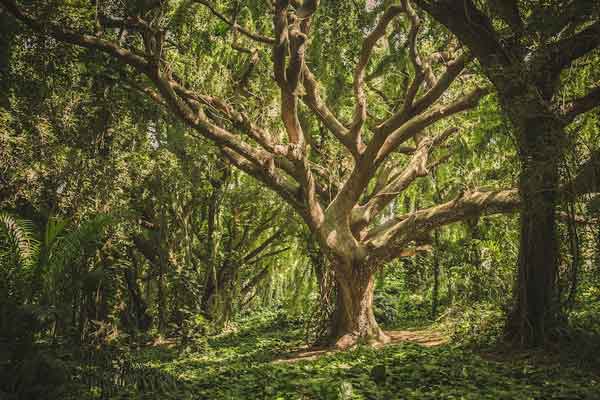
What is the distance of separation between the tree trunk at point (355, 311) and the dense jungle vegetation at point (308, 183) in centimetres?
3

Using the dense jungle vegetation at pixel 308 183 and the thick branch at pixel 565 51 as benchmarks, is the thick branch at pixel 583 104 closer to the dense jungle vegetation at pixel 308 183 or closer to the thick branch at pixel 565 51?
the dense jungle vegetation at pixel 308 183

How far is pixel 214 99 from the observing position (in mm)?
7371

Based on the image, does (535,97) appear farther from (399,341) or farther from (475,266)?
(399,341)

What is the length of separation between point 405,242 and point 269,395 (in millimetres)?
4186

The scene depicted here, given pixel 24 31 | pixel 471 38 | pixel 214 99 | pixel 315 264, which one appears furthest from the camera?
pixel 315 264

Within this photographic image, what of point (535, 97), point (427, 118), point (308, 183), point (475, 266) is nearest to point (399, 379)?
point (535, 97)

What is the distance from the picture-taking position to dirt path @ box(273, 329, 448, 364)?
7.47 metres

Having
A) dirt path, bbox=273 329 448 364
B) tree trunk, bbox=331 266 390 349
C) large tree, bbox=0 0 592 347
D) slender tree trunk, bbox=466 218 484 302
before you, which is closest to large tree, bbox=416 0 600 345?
large tree, bbox=0 0 592 347

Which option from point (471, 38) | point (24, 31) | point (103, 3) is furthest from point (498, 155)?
point (24, 31)

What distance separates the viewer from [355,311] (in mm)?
7973

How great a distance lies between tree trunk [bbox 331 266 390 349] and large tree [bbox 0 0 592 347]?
0.02 m

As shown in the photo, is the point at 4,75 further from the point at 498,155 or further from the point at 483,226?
the point at 483,226

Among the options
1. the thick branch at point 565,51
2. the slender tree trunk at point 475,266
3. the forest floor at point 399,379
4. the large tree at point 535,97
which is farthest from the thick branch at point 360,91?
the forest floor at point 399,379

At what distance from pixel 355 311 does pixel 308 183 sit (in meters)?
2.40
